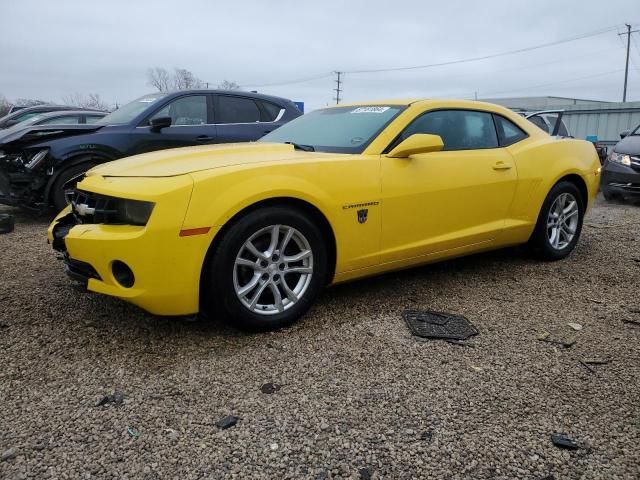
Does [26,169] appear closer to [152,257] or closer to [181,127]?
[181,127]

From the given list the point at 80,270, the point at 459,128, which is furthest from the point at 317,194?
the point at 459,128

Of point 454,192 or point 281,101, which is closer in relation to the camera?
point 454,192

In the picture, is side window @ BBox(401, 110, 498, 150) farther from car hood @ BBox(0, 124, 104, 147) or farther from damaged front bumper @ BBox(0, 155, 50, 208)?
damaged front bumper @ BBox(0, 155, 50, 208)

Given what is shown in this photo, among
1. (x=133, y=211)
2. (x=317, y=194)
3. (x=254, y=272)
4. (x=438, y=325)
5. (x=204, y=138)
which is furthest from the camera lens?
(x=204, y=138)

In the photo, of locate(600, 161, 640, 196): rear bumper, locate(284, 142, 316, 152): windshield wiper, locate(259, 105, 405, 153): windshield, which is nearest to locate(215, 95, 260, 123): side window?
locate(259, 105, 405, 153): windshield

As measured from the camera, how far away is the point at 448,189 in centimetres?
370

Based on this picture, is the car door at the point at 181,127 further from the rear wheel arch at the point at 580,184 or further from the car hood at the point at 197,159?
the rear wheel arch at the point at 580,184

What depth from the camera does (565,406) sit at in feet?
7.64

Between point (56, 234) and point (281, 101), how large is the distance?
475 centimetres

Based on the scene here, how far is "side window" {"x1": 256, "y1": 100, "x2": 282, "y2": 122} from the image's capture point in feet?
23.6

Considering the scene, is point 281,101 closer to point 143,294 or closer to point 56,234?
point 56,234

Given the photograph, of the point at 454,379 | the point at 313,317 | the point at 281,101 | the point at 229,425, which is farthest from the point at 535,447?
the point at 281,101

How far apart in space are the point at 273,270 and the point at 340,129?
4.39 feet

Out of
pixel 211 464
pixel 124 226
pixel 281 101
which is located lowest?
pixel 211 464
